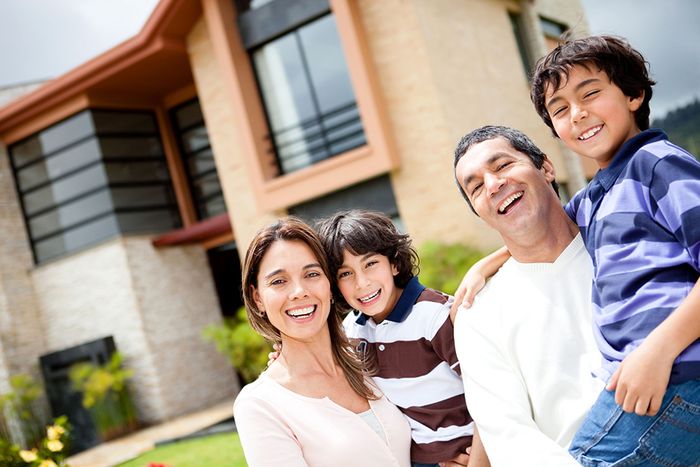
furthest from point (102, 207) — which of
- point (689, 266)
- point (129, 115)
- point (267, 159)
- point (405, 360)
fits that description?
point (689, 266)

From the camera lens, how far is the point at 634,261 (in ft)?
6.55

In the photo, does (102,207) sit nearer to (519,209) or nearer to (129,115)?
(129,115)

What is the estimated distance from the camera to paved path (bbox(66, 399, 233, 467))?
11.8 m

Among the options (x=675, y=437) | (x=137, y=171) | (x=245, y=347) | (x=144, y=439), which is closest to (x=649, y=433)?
(x=675, y=437)

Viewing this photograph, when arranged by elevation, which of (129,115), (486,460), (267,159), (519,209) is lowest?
(486,460)

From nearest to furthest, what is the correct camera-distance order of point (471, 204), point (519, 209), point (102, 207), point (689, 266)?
point (689, 266) < point (519, 209) < point (471, 204) < point (102, 207)

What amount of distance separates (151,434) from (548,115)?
12398 millimetres

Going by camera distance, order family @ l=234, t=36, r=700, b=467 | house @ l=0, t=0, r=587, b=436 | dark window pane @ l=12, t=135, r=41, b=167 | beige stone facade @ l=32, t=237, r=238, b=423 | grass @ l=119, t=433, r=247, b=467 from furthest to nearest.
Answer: dark window pane @ l=12, t=135, r=41, b=167 < beige stone facade @ l=32, t=237, r=238, b=423 < house @ l=0, t=0, r=587, b=436 < grass @ l=119, t=433, r=247, b=467 < family @ l=234, t=36, r=700, b=467

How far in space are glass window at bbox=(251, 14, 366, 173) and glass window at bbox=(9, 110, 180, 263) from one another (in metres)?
4.16

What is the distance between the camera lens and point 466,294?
251cm

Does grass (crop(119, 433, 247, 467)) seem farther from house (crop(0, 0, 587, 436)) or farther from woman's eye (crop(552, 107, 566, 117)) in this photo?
woman's eye (crop(552, 107, 566, 117))

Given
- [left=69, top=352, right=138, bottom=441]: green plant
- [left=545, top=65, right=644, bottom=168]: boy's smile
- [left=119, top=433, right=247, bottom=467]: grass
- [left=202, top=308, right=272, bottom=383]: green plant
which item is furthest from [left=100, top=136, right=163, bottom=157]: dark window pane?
[left=545, top=65, right=644, bottom=168]: boy's smile

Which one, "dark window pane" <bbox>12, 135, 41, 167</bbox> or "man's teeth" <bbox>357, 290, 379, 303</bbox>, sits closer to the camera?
"man's teeth" <bbox>357, 290, 379, 303</bbox>

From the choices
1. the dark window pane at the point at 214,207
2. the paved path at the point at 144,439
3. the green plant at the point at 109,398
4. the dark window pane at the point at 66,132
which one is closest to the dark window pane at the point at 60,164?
the dark window pane at the point at 66,132
